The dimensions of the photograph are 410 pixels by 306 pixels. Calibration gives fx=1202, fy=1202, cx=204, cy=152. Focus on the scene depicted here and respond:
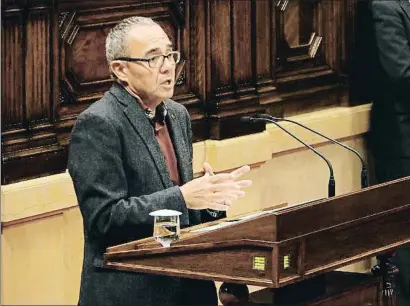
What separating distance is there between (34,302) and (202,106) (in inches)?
55.5

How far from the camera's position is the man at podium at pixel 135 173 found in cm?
379

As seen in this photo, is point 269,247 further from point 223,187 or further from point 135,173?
point 135,173

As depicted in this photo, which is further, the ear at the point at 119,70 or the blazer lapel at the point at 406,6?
the blazer lapel at the point at 406,6

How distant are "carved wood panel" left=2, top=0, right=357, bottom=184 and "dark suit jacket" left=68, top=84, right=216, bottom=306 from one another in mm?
993

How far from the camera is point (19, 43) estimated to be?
4.82 metres

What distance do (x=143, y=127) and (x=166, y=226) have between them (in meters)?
0.42

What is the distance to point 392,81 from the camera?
6375 mm

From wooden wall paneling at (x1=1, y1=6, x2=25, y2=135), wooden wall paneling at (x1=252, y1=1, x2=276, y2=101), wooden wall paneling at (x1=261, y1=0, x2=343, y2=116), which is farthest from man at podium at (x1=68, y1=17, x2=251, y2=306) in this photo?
wooden wall paneling at (x1=261, y1=0, x2=343, y2=116)

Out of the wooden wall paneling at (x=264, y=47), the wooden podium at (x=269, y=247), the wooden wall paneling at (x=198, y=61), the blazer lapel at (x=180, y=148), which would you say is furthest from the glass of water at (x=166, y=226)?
the wooden wall paneling at (x=264, y=47)

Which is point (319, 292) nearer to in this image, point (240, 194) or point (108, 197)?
point (240, 194)

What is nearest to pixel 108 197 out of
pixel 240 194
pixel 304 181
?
pixel 240 194

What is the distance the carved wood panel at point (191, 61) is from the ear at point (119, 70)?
0.92 m

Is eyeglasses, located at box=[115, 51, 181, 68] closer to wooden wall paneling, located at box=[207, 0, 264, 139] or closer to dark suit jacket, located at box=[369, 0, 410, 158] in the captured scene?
wooden wall paneling, located at box=[207, 0, 264, 139]

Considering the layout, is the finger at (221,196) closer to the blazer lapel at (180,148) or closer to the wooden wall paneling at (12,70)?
the blazer lapel at (180,148)
